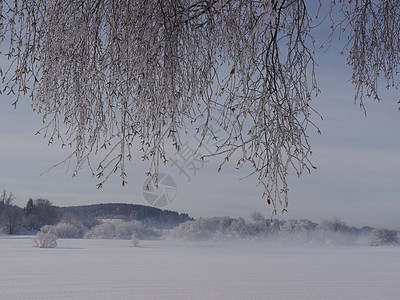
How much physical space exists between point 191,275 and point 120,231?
37.5ft

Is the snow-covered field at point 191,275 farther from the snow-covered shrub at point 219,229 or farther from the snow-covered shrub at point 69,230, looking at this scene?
the snow-covered shrub at point 69,230

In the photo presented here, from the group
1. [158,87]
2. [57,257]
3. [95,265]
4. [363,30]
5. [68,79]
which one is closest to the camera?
[158,87]

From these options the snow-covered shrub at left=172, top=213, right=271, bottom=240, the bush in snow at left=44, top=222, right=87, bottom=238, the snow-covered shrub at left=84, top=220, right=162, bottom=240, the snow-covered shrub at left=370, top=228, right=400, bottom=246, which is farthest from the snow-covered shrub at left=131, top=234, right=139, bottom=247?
the snow-covered shrub at left=370, top=228, right=400, bottom=246

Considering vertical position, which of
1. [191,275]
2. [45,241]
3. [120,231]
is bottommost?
[191,275]

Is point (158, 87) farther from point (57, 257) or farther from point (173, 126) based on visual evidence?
point (57, 257)

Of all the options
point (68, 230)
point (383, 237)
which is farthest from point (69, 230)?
point (383, 237)

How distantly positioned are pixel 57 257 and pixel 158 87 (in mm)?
13716

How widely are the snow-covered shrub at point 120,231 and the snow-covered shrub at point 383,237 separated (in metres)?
10.3

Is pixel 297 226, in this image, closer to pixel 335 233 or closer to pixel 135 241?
pixel 335 233

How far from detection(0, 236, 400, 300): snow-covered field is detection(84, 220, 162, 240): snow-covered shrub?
3.84m

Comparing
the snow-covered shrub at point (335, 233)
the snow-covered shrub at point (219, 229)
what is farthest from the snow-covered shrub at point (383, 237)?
the snow-covered shrub at point (219, 229)

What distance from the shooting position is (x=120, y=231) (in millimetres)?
21984

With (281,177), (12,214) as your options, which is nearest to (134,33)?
(281,177)

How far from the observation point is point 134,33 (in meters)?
1.67
